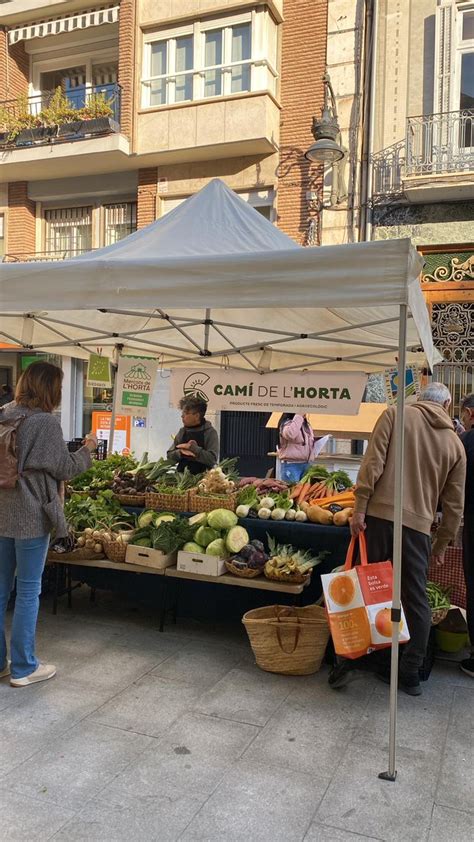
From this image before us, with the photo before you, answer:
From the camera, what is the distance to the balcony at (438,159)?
34.0ft

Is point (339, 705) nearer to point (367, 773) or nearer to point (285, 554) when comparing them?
point (367, 773)

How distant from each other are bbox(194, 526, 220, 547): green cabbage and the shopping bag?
1.34 metres

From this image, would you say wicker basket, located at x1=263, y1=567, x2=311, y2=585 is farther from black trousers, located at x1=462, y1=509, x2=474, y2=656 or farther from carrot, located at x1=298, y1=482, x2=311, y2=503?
black trousers, located at x1=462, y1=509, x2=474, y2=656

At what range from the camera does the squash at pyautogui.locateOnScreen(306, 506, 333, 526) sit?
4852 millimetres

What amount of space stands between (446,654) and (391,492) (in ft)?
5.29

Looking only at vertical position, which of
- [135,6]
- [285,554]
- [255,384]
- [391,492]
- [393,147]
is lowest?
[285,554]

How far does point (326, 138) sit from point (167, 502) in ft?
27.1

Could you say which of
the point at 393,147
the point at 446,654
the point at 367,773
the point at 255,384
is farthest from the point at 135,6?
the point at 367,773

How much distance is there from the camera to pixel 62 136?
1359cm

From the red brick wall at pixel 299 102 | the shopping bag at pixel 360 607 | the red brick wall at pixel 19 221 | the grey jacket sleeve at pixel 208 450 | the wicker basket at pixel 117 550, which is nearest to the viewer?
the shopping bag at pixel 360 607

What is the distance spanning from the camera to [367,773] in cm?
318

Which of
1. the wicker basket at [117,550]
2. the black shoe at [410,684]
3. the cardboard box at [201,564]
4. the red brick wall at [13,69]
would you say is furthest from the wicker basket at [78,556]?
the red brick wall at [13,69]

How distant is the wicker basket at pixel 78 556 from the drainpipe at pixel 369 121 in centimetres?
838

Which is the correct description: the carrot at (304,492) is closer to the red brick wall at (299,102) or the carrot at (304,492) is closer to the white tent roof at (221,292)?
the white tent roof at (221,292)
